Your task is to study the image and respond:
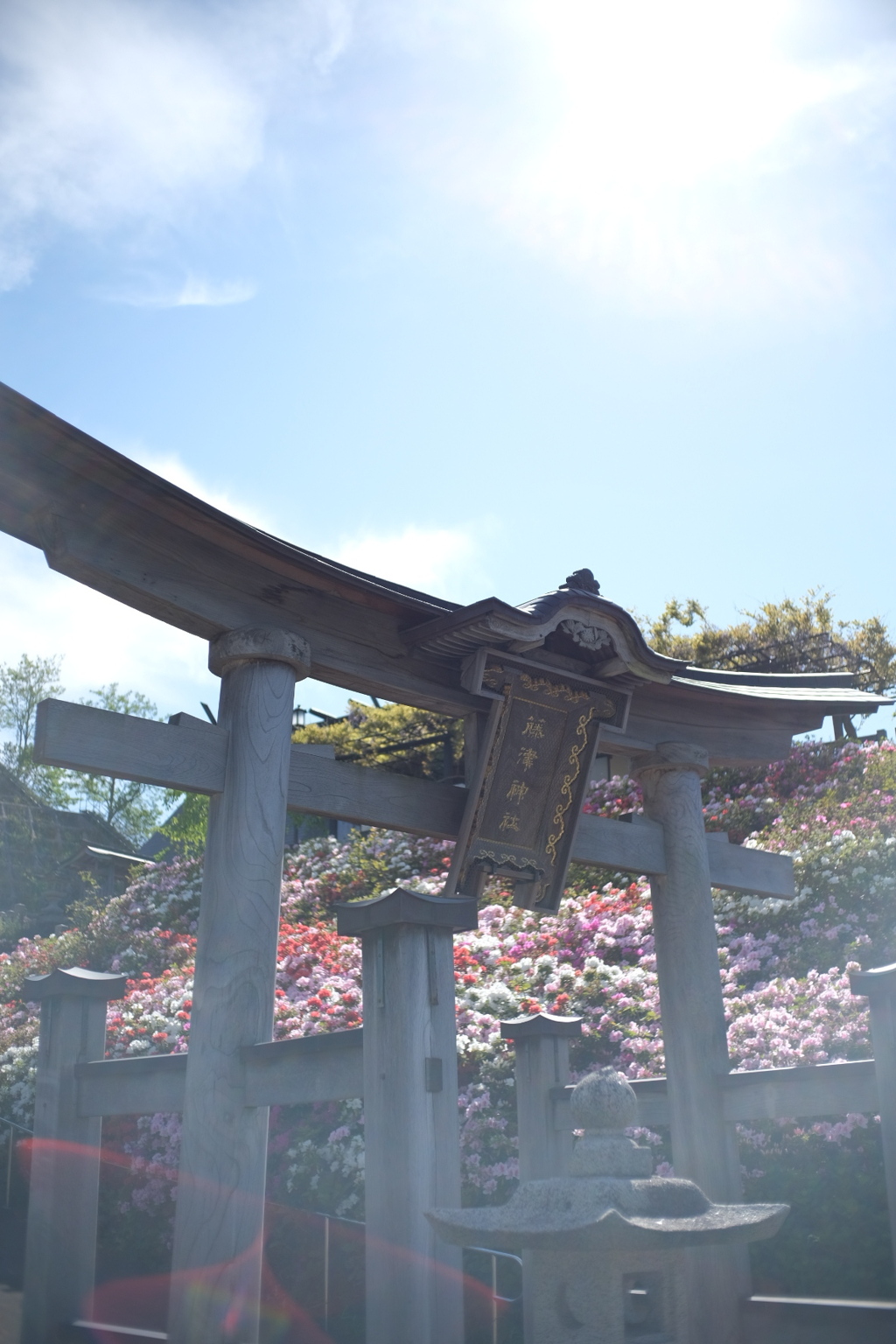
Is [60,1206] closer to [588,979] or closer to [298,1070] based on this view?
[298,1070]

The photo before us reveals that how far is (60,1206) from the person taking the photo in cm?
537

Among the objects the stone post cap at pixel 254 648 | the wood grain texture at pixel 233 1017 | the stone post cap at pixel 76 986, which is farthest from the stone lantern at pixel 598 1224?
the stone post cap at pixel 76 986

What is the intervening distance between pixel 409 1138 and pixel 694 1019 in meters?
3.09

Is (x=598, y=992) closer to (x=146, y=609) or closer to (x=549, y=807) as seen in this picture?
(x=549, y=807)

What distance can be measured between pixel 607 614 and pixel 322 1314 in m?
4.73

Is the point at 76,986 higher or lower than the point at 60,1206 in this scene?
higher

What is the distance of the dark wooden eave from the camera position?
4.45m

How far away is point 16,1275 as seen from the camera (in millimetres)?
7137

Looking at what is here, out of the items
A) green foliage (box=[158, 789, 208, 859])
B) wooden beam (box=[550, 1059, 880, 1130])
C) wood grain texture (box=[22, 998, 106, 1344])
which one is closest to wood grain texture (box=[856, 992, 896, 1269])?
wooden beam (box=[550, 1059, 880, 1130])

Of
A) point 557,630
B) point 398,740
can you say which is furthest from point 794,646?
point 557,630

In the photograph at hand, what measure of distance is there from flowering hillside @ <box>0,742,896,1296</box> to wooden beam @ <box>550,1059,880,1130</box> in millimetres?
1342

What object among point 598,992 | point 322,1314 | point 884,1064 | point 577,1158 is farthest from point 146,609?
point 598,992

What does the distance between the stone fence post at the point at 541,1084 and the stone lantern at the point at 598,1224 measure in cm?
212

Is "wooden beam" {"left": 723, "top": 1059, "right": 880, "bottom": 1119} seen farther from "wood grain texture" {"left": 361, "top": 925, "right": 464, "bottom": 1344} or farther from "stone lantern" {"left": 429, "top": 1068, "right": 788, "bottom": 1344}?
"wood grain texture" {"left": 361, "top": 925, "right": 464, "bottom": 1344}
